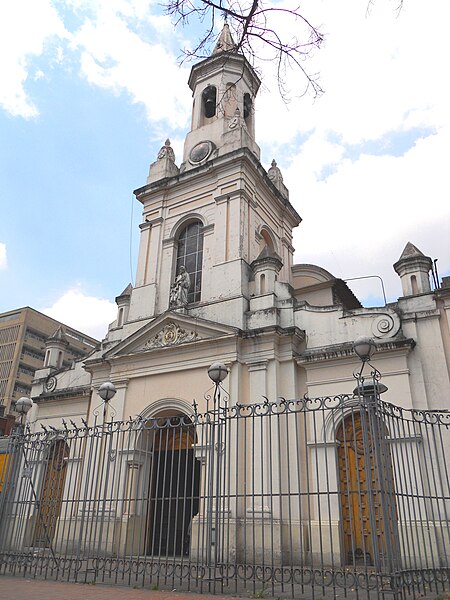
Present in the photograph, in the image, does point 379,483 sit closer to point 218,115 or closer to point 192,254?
point 192,254

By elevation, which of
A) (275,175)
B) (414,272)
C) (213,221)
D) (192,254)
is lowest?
(414,272)

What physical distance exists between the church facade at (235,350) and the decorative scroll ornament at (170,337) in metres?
0.04

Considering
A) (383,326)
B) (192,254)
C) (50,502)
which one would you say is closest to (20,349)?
(192,254)

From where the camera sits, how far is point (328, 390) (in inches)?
540

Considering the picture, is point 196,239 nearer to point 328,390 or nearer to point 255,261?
point 255,261

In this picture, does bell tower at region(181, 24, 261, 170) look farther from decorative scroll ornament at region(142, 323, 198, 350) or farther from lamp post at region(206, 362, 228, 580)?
lamp post at region(206, 362, 228, 580)

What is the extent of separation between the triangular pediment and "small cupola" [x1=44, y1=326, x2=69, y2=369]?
408 centimetres

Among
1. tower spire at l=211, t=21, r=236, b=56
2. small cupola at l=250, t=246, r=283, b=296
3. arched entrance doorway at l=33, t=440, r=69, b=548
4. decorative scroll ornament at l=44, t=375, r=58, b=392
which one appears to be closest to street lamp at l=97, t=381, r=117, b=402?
arched entrance doorway at l=33, t=440, r=69, b=548

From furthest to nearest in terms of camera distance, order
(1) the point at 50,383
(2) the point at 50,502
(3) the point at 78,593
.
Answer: (1) the point at 50,383
(2) the point at 50,502
(3) the point at 78,593

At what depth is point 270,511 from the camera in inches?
431

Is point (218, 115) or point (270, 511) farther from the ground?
point (218, 115)

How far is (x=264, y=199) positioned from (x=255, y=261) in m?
3.93

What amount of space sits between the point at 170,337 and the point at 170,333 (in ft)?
0.43

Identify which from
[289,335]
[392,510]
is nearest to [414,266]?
[289,335]
